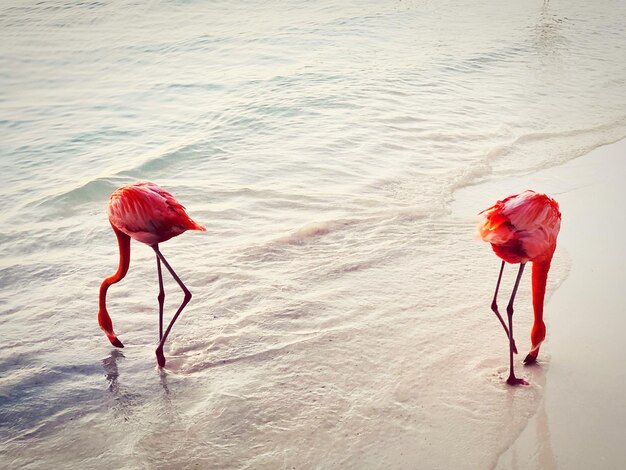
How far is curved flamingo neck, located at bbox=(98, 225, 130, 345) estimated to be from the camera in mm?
3447

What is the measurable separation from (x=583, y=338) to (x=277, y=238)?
2.20 metres

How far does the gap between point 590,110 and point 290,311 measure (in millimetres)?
5506

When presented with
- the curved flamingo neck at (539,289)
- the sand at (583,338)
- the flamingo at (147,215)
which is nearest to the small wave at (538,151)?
the sand at (583,338)

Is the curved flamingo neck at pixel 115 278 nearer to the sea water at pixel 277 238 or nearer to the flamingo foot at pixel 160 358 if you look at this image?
the sea water at pixel 277 238

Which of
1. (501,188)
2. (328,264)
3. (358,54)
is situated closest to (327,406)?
(328,264)

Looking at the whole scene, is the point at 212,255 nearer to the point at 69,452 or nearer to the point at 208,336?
the point at 208,336

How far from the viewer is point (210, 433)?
10.1ft

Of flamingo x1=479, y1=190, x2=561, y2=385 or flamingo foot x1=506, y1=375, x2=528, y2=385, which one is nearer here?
flamingo x1=479, y1=190, x2=561, y2=385

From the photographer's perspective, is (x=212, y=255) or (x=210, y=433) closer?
(x=210, y=433)

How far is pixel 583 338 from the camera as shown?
3.69 m

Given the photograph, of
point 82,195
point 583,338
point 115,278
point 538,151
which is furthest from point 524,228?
point 82,195

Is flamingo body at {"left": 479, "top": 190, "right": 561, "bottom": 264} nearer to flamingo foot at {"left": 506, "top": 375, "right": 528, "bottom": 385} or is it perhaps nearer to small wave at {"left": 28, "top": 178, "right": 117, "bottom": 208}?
flamingo foot at {"left": 506, "top": 375, "right": 528, "bottom": 385}

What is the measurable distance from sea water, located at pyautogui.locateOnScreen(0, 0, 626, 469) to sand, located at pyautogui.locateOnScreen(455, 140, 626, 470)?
0.32ft

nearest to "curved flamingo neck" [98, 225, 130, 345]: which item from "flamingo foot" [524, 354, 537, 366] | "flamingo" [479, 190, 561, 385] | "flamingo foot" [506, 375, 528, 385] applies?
"flamingo" [479, 190, 561, 385]
